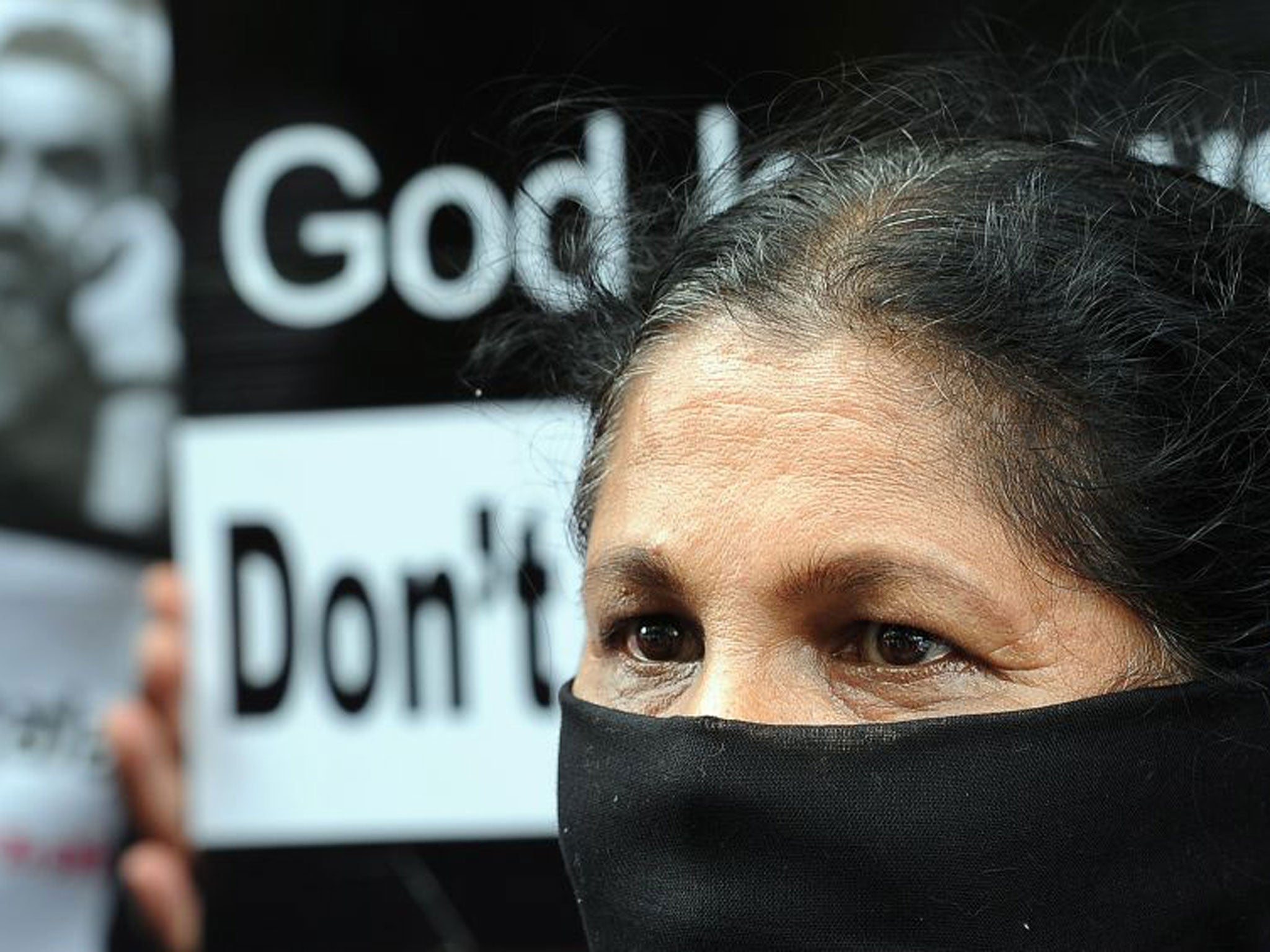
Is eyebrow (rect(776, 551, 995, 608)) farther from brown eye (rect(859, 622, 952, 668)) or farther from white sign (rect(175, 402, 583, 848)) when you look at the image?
white sign (rect(175, 402, 583, 848))

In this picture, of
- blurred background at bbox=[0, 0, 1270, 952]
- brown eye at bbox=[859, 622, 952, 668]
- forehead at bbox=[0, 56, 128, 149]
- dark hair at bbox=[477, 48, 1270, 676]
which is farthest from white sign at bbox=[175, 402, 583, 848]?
brown eye at bbox=[859, 622, 952, 668]

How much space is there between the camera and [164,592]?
2898 mm

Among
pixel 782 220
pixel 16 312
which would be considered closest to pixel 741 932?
pixel 782 220

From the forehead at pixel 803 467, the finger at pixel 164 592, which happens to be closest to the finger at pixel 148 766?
the finger at pixel 164 592

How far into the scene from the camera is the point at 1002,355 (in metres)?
1.56

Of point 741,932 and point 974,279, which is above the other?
point 974,279

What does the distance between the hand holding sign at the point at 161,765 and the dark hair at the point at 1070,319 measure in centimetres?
129

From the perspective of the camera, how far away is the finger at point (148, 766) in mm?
2895

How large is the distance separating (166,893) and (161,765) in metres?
0.20

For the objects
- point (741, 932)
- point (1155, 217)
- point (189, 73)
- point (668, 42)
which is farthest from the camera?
point (189, 73)

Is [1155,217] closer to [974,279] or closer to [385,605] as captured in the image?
[974,279]

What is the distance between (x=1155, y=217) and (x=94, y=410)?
1823mm

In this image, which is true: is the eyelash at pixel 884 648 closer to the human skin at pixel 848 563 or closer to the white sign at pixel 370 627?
the human skin at pixel 848 563

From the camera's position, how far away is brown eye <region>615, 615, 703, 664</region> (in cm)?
167
